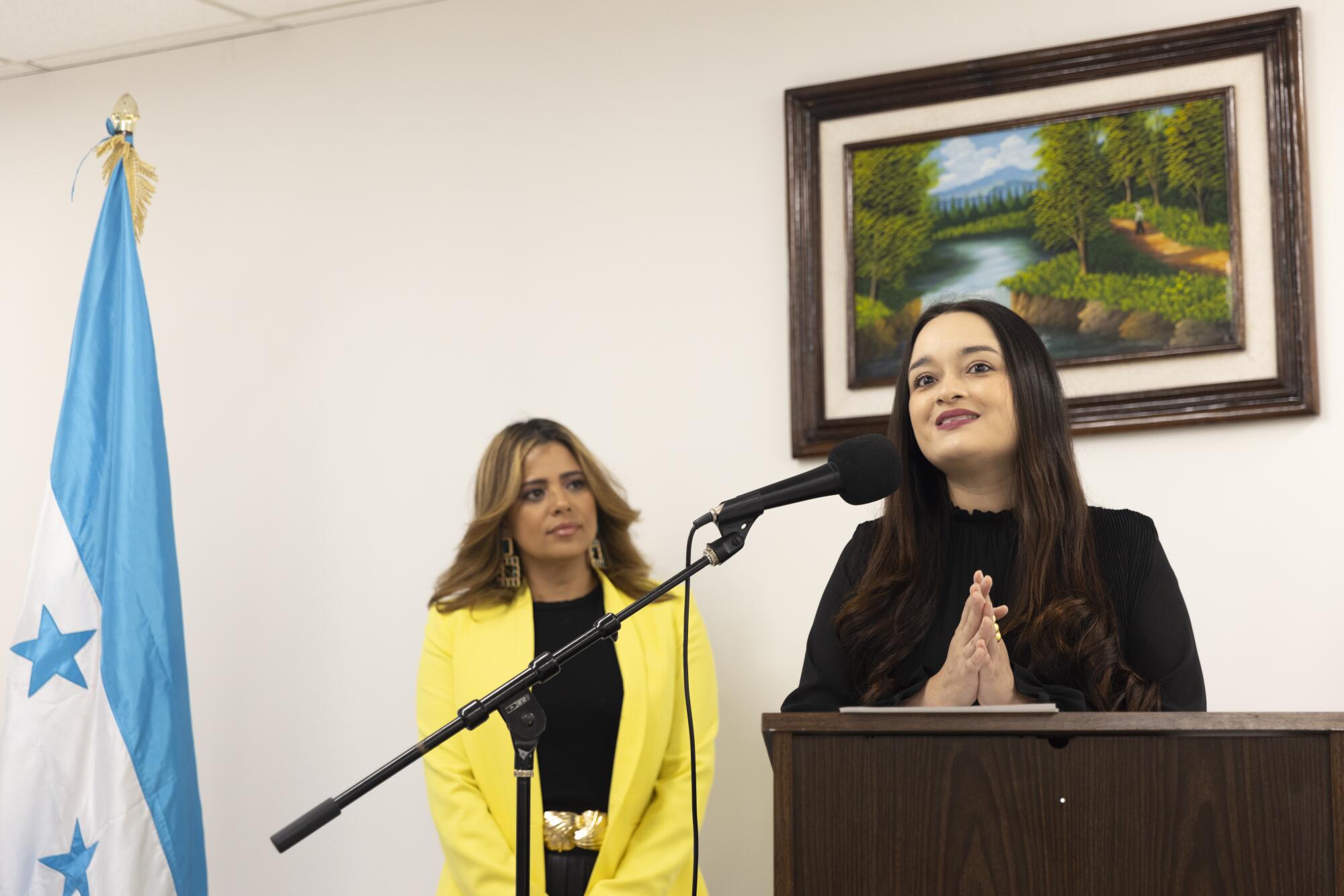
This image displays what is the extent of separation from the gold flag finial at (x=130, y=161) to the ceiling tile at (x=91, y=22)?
0.47 meters

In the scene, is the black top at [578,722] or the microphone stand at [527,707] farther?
the black top at [578,722]

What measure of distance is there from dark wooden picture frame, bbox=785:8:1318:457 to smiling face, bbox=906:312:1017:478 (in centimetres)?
95

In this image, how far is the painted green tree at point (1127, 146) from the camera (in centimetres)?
314

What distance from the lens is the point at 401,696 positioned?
3779 mm

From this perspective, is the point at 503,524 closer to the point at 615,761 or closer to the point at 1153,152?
the point at 615,761

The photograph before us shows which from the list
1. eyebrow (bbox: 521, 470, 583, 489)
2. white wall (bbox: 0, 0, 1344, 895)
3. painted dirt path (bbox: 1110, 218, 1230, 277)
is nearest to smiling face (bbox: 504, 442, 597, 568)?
eyebrow (bbox: 521, 470, 583, 489)

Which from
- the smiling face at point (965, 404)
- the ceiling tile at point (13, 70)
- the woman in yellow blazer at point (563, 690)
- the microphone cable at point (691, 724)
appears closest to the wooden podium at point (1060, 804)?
the microphone cable at point (691, 724)

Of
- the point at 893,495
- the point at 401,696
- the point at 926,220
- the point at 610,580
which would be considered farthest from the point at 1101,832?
the point at 401,696

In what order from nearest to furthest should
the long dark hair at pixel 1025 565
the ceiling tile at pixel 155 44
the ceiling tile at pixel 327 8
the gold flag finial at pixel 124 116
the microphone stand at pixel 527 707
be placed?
the microphone stand at pixel 527 707
the long dark hair at pixel 1025 565
the gold flag finial at pixel 124 116
the ceiling tile at pixel 327 8
the ceiling tile at pixel 155 44

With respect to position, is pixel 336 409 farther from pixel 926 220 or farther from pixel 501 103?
pixel 926 220

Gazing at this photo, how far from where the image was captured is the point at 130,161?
3744 mm

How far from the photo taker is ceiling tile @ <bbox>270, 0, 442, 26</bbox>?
3.98 meters

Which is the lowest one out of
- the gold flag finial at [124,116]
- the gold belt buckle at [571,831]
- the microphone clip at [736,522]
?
the gold belt buckle at [571,831]

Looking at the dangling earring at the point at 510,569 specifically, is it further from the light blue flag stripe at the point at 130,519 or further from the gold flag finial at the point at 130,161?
the gold flag finial at the point at 130,161
